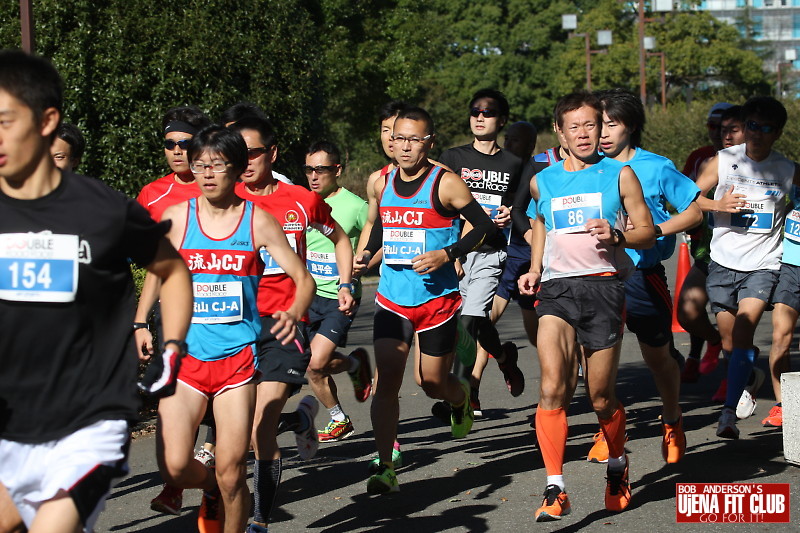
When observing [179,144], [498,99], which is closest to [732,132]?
[498,99]

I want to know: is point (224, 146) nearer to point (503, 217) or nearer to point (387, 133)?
point (387, 133)

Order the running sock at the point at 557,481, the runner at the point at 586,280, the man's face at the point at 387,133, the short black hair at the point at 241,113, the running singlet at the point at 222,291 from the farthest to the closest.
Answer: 1. the man's face at the point at 387,133
2. the short black hair at the point at 241,113
3. the runner at the point at 586,280
4. the running sock at the point at 557,481
5. the running singlet at the point at 222,291

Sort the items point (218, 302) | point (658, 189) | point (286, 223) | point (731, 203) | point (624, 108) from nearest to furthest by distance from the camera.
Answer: point (218, 302) → point (286, 223) → point (624, 108) → point (658, 189) → point (731, 203)

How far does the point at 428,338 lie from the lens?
7.11 m

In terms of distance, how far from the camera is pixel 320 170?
28.3 feet

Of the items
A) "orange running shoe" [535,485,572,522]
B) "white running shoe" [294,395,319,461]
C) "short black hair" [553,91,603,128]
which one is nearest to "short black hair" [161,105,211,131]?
"white running shoe" [294,395,319,461]

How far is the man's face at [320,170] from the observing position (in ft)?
28.3

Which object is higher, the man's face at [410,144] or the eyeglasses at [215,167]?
the man's face at [410,144]

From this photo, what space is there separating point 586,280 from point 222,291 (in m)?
1.94

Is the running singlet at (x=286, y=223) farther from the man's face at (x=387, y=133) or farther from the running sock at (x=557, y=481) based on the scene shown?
the man's face at (x=387, y=133)

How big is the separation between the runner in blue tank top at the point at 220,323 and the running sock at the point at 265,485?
0.26m

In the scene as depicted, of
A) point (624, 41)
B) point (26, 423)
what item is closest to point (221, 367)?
point (26, 423)

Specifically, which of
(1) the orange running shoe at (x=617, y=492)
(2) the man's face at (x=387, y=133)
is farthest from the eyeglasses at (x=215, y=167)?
(2) the man's face at (x=387, y=133)

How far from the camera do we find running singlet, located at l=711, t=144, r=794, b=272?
8125 millimetres
